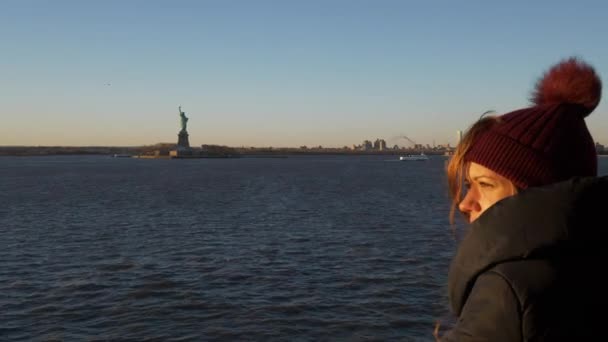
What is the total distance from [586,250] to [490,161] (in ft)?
1.28

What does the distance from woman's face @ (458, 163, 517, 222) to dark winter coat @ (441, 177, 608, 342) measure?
0.28 meters

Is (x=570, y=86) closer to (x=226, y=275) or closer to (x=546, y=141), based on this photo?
(x=546, y=141)

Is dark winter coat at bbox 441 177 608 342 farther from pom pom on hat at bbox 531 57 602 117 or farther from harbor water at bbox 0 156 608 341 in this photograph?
harbor water at bbox 0 156 608 341

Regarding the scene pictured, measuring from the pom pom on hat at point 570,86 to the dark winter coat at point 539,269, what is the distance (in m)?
0.46

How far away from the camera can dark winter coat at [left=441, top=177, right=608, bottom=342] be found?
4.54 ft

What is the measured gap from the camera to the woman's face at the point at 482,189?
1.74m

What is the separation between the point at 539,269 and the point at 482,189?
0.45m

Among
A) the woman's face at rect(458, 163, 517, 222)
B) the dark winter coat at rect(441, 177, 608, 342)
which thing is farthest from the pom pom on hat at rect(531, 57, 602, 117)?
the dark winter coat at rect(441, 177, 608, 342)

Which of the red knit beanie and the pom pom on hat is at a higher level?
the pom pom on hat

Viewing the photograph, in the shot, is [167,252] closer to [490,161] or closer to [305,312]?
[305,312]

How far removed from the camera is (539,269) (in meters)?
1.39

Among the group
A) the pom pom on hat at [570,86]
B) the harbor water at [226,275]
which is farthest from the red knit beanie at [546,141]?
the harbor water at [226,275]

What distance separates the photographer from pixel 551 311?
140 cm

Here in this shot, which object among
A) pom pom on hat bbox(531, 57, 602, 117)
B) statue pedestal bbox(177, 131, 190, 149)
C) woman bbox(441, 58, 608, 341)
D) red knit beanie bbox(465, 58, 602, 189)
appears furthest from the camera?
statue pedestal bbox(177, 131, 190, 149)
